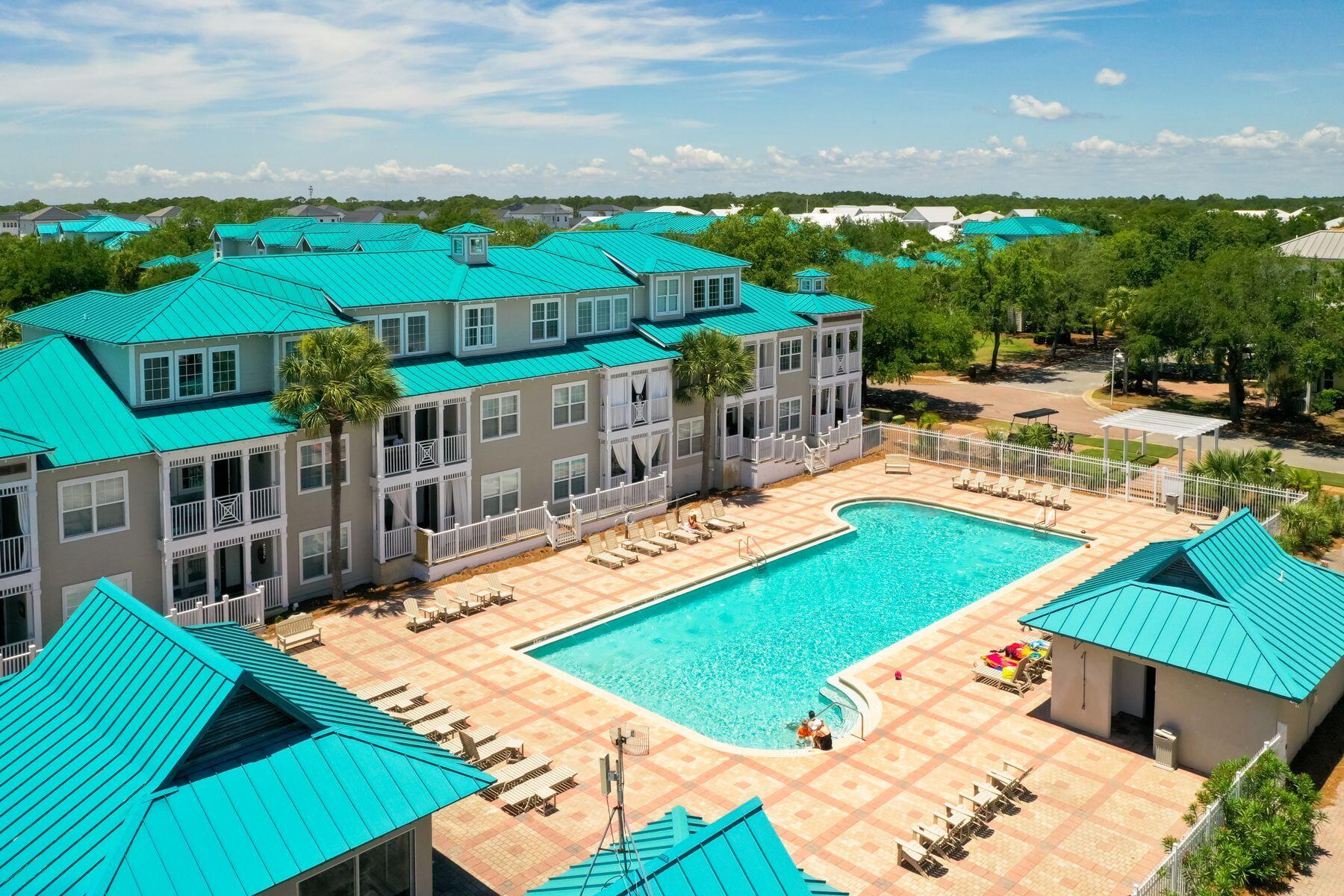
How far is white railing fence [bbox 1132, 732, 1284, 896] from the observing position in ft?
52.3

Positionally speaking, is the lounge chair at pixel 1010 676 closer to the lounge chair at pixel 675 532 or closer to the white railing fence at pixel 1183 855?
the white railing fence at pixel 1183 855

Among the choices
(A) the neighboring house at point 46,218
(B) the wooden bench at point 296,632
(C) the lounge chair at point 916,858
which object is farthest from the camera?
(A) the neighboring house at point 46,218

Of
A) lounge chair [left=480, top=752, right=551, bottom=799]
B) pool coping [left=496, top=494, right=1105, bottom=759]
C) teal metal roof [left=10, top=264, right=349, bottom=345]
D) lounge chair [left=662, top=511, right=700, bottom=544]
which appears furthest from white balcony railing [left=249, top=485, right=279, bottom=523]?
lounge chair [left=662, top=511, right=700, bottom=544]

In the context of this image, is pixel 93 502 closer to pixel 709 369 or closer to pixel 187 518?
pixel 187 518

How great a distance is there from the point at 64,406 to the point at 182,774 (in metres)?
16.5

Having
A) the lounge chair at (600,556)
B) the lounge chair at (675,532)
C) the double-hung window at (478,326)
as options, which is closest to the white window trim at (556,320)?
the double-hung window at (478,326)

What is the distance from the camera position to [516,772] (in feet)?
67.2

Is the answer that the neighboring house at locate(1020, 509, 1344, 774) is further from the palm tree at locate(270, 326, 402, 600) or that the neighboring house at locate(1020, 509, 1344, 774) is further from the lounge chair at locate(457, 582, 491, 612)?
the palm tree at locate(270, 326, 402, 600)

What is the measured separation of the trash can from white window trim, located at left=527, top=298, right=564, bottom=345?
2275 cm

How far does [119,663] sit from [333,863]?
4.64 metres

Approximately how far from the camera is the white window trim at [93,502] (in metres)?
25.4

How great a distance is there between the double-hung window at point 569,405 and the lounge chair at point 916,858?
20.8 meters

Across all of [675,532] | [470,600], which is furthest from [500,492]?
[675,532]

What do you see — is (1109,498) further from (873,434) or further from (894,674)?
(894,674)
